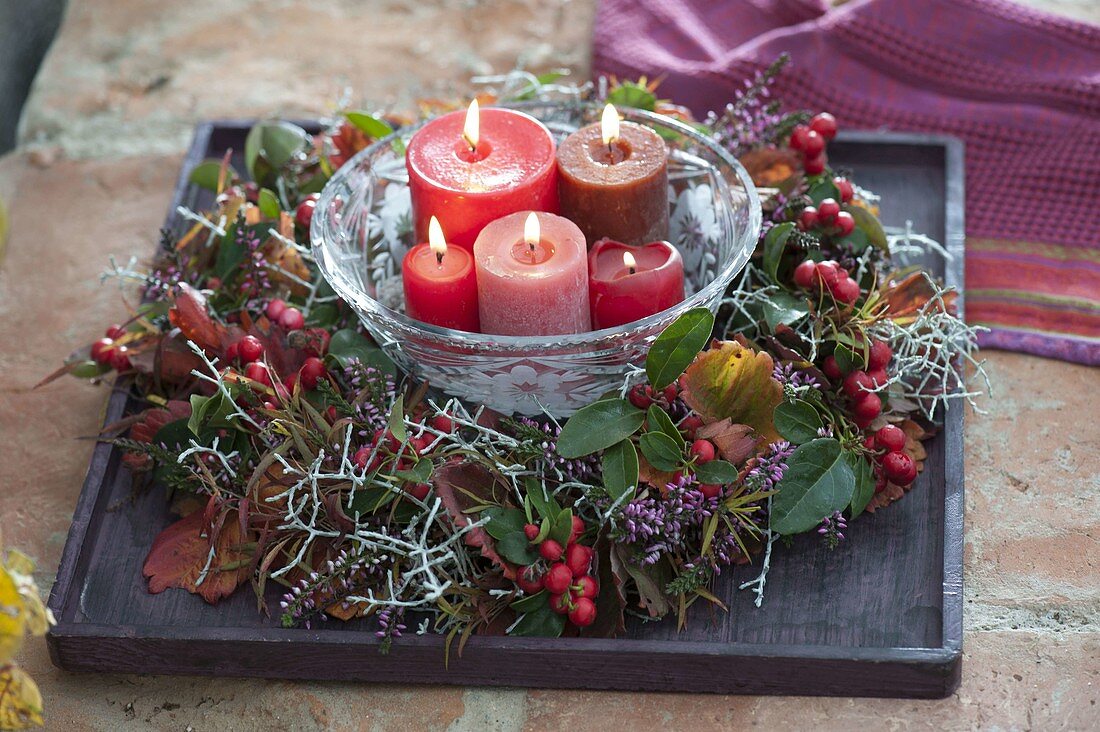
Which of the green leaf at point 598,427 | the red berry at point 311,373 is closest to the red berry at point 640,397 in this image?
the green leaf at point 598,427

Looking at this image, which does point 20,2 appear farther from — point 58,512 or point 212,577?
point 212,577

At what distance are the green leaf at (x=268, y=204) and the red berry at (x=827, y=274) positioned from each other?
0.42 m

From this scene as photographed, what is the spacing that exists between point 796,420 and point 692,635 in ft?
0.49

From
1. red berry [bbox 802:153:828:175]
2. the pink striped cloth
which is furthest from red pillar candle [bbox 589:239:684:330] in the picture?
the pink striped cloth

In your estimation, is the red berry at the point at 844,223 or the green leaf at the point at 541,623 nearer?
the green leaf at the point at 541,623

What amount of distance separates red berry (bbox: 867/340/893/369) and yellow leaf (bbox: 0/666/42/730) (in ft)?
1.78

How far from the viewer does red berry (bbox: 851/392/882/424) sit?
79 centimetres

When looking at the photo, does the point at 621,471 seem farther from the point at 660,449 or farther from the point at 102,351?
the point at 102,351

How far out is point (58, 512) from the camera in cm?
89

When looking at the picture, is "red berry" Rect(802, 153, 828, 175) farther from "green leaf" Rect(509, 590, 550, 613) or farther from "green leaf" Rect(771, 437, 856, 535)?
"green leaf" Rect(509, 590, 550, 613)

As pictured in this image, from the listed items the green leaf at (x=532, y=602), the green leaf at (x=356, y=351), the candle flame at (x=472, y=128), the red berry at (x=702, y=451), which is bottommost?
the green leaf at (x=532, y=602)

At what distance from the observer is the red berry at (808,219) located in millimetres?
882

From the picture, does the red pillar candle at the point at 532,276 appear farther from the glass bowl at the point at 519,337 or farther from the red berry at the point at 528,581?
the red berry at the point at 528,581

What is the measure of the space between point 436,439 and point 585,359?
108 mm
